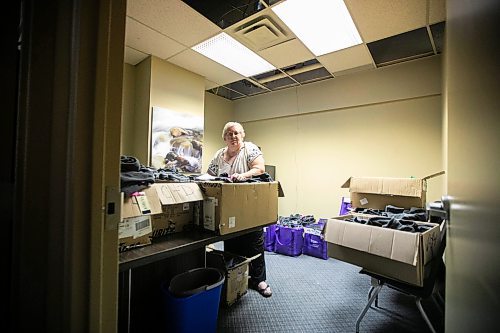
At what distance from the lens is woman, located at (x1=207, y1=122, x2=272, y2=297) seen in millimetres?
2066

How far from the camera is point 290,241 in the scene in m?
3.15

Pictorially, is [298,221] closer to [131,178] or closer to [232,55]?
[232,55]

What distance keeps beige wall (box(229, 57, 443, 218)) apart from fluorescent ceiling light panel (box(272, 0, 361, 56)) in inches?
40.1

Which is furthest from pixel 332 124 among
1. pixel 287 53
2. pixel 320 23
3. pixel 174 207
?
pixel 174 207

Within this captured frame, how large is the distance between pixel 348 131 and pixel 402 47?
126cm

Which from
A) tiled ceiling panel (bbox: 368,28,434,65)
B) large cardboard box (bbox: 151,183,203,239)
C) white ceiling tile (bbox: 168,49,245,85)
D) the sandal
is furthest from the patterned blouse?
tiled ceiling panel (bbox: 368,28,434,65)

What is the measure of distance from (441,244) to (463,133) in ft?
3.97

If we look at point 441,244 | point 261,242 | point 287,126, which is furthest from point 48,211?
point 287,126

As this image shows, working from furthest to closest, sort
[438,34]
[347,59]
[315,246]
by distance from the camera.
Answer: [315,246], [347,59], [438,34]

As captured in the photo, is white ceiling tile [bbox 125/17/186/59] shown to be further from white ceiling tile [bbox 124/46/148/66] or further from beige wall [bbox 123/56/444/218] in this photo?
beige wall [bbox 123/56/444/218]

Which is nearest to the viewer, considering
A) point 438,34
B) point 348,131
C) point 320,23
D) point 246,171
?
point 246,171

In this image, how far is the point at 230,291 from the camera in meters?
1.82

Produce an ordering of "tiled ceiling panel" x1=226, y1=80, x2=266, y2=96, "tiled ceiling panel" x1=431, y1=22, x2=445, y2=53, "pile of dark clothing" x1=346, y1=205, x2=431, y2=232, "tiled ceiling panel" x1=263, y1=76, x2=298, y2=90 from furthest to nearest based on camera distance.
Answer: "tiled ceiling panel" x1=226, y1=80, x2=266, y2=96 < "tiled ceiling panel" x1=263, y1=76, x2=298, y2=90 < "tiled ceiling panel" x1=431, y1=22, x2=445, y2=53 < "pile of dark clothing" x1=346, y1=205, x2=431, y2=232

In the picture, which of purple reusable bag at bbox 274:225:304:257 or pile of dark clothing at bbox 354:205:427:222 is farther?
purple reusable bag at bbox 274:225:304:257
